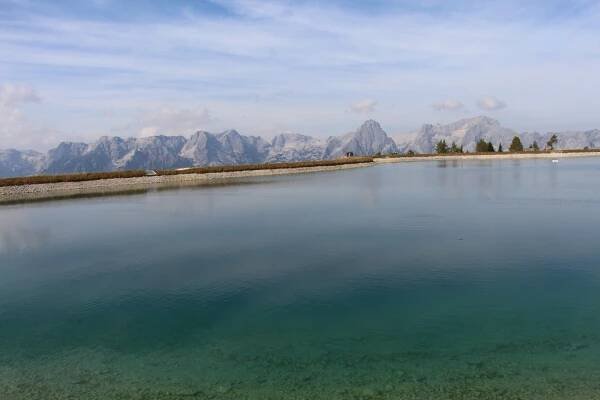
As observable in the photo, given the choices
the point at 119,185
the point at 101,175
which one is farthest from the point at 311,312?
the point at 101,175

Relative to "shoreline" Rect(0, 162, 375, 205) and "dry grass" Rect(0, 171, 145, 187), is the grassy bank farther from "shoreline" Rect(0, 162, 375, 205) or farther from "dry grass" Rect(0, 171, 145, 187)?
"shoreline" Rect(0, 162, 375, 205)

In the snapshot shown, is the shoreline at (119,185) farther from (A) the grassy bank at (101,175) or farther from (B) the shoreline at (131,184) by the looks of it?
(A) the grassy bank at (101,175)

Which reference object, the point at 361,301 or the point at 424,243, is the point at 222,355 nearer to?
the point at 361,301

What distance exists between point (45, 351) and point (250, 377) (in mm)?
Answer: 8410

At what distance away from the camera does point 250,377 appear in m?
14.3

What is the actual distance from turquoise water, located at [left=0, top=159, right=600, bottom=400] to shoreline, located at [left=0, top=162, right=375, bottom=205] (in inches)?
2108

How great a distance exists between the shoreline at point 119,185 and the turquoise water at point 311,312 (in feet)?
176

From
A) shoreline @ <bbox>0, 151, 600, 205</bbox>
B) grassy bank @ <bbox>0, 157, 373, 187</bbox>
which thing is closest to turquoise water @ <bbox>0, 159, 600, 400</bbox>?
shoreline @ <bbox>0, 151, 600, 205</bbox>

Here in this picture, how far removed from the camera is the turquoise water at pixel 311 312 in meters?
14.0

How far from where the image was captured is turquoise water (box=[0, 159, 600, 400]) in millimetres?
13977

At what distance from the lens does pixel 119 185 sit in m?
107

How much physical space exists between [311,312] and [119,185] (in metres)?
98.9

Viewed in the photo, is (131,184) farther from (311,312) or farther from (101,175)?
(311,312)

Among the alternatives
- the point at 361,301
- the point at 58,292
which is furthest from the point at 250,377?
the point at 58,292
